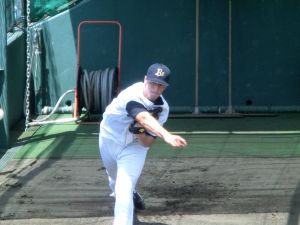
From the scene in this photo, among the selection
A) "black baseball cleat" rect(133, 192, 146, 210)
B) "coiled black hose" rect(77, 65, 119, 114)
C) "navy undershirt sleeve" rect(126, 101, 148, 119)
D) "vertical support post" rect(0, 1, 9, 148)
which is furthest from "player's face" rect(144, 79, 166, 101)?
"coiled black hose" rect(77, 65, 119, 114)

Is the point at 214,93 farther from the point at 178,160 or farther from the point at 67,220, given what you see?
the point at 67,220

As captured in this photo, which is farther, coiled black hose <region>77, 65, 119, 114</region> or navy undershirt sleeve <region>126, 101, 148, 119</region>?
coiled black hose <region>77, 65, 119, 114</region>

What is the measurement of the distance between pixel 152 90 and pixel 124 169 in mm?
686

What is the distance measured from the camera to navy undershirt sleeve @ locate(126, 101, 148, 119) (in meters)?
5.15

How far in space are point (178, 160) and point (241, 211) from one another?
2037mm

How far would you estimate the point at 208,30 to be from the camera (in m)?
11.2

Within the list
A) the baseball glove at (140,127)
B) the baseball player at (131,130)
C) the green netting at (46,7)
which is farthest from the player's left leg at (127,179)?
the green netting at (46,7)

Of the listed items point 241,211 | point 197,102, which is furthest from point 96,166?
point 197,102

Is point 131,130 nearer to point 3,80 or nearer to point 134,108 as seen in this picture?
point 134,108

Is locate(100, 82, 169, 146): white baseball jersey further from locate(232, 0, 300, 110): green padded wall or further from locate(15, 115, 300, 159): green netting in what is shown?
locate(232, 0, 300, 110): green padded wall

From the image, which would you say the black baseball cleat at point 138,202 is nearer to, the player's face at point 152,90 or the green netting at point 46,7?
the player's face at point 152,90

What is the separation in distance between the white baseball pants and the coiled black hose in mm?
4459

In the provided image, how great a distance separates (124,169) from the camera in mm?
5457

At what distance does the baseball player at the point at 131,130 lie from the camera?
5.17m
